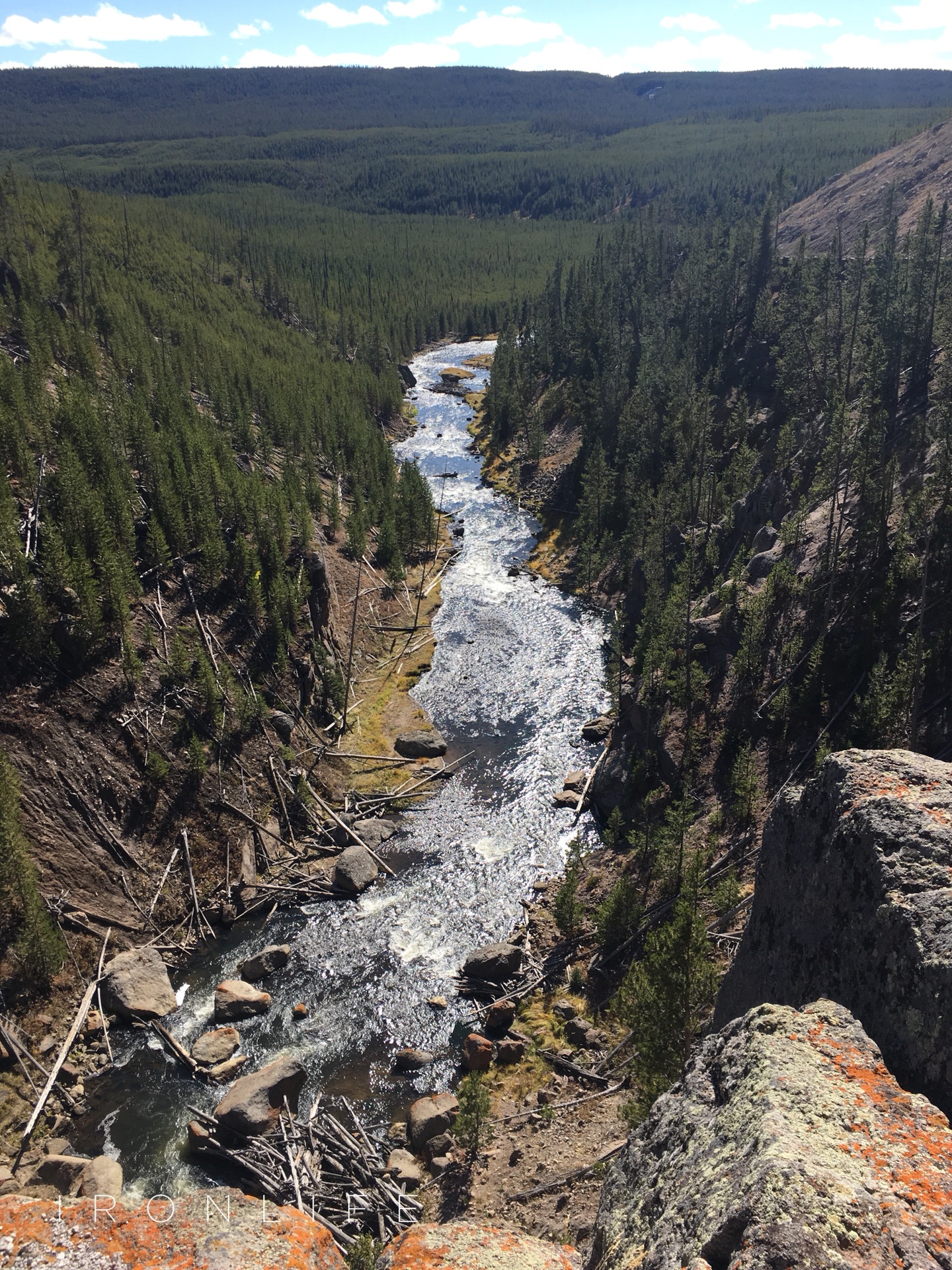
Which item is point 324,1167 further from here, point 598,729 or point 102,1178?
point 598,729

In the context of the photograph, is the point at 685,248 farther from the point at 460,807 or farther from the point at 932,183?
the point at 460,807

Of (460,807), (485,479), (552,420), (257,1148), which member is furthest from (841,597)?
(552,420)

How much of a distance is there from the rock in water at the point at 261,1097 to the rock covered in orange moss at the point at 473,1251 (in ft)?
48.9

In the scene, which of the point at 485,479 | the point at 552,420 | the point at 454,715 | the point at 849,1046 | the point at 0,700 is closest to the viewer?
the point at 849,1046

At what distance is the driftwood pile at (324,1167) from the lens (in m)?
25.6

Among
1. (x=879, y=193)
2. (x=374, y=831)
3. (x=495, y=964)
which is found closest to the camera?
(x=495, y=964)

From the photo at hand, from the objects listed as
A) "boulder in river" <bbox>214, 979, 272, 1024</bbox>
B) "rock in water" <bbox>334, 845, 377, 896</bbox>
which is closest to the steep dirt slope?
"rock in water" <bbox>334, 845, 377, 896</bbox>

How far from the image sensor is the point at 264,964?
123ft

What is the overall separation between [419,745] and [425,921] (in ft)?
53.0

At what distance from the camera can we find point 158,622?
164ft

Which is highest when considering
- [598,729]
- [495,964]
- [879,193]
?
[879,193]

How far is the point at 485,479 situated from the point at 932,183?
4190 inches

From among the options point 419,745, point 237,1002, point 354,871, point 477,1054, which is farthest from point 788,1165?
point 419,745

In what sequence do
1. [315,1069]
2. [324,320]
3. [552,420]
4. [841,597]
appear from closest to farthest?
[315,1069], [841,597], [552,420], [324,320]
